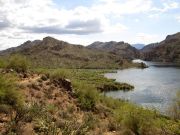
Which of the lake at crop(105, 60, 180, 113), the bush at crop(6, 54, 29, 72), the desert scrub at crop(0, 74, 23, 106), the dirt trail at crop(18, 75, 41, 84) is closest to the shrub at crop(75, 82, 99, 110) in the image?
the dirt trail at crop(18, 75, 41, 84)

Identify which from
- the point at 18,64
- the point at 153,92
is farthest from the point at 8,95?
the point at 153,92

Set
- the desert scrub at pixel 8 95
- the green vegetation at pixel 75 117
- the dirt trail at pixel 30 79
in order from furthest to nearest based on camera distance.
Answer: the dirt trail at pixel 30 79
the desert scrub at pixel 8 95
the green vegetation at pixel 75 117

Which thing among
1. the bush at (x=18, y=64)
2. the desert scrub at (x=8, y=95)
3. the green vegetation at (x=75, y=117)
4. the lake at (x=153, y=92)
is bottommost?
the lake at (x=153, y=92)

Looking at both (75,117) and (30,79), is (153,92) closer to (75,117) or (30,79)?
(30,79)

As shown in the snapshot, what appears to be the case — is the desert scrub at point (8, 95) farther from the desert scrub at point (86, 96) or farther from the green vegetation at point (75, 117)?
the desert scrub at point (86, 96)

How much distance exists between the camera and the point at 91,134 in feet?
59.3

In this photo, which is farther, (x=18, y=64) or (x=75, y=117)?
(x=18, y=64)

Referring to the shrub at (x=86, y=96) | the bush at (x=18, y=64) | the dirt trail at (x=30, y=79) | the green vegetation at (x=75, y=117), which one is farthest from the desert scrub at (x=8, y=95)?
the bush at (x=18, y=64)

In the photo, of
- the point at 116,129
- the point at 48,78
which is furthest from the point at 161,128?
the point at 48,78

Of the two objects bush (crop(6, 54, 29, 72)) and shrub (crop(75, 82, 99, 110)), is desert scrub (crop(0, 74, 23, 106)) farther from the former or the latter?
bush (crop(6, 54, 29, 72))

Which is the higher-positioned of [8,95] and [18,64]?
[18,64]

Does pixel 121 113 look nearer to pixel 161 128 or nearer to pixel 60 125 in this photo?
pixel 161 128

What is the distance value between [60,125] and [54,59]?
6315 inches

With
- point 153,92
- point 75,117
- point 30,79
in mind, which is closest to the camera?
point 75,117
